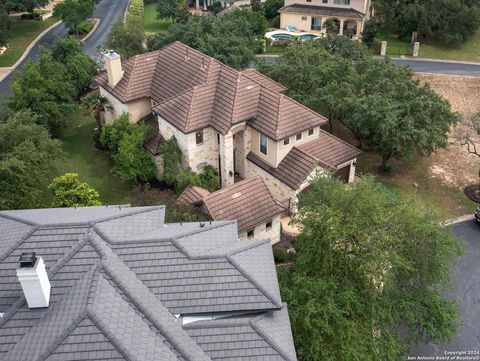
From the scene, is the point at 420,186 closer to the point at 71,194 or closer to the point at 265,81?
the point at 265,81

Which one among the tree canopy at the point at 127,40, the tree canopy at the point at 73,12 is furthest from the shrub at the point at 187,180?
the tree canopy at the point at 73,12

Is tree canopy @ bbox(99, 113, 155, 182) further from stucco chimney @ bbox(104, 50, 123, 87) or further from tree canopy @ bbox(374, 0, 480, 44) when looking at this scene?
tree canopy @ bbox(374, 0, 480, 44)

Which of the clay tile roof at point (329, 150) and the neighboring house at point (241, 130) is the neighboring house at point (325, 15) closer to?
the neighboring house at point (241, 130)

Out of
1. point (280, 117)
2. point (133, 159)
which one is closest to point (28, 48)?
point (133, 159)

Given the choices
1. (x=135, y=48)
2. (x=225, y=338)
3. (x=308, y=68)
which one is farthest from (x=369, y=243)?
(x=135, y=48)

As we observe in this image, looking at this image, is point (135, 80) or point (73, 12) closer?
point (135, 80)
